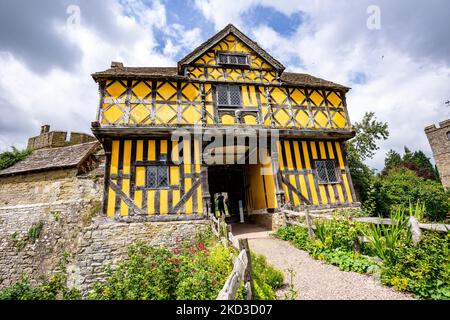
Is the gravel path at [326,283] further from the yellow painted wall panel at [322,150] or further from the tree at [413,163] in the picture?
the tree at [413,163]

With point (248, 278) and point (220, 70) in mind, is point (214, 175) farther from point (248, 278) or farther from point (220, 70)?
point (248, 278)

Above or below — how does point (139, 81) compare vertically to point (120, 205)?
above

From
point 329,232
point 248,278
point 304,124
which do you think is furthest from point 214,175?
point 248,278

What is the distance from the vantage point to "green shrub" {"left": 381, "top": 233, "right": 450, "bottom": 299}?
134 inches

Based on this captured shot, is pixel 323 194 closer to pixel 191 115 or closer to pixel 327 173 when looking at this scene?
pixel 327 173

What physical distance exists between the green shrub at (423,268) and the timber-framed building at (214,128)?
19.2 ft

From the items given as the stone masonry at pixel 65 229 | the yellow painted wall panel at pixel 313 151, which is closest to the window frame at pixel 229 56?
the yellow painted wall panel at pixel 313 151

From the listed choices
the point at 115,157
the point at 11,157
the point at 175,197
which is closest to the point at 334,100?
the point at 175,197

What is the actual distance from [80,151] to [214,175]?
867cm

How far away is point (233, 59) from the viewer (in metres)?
11.9

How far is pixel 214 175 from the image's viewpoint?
1566 centimetres

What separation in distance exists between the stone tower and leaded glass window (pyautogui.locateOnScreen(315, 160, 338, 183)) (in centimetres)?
1901

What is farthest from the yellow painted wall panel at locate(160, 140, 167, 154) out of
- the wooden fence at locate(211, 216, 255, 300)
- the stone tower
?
the stone tower

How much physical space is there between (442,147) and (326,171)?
67.1 feet
